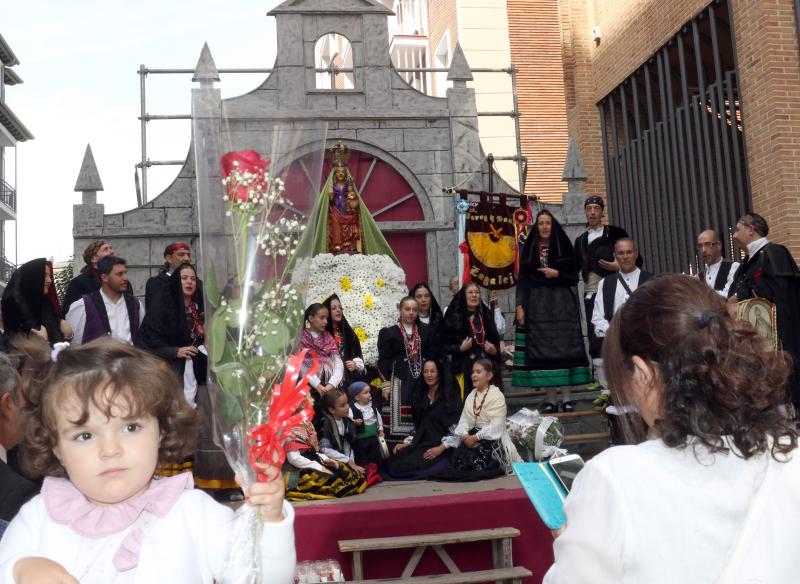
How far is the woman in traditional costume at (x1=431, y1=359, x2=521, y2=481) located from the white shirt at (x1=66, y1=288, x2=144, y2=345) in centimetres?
264

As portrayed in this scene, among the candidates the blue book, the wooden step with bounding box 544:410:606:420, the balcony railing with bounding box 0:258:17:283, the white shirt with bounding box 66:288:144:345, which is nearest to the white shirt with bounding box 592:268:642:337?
the wooden step with bounding box 544:410:606:420

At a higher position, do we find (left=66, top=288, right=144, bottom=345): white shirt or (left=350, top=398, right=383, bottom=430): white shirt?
(left=66, top=288, right=144, bottom=345): white shirt

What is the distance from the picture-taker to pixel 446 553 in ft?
17.4

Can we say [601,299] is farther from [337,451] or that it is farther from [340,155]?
[340,155]

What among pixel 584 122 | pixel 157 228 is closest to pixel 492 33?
pixel 584 122

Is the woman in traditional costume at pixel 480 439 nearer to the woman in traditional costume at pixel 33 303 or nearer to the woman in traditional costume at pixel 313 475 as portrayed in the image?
the woman in traditional costume at pixel 313 475

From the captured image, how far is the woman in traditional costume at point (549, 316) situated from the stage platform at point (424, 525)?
327 centimetres

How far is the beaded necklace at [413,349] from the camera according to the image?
8617 mm

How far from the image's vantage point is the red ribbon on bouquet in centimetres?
187

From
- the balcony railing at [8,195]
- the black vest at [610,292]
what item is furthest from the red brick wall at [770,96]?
the balcony railing at [8,195]

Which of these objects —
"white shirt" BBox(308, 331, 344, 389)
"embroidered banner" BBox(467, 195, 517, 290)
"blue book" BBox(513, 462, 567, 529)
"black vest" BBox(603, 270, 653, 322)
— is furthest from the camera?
Answer: "embroidered banner" BBox(467, 195, 517, 290)

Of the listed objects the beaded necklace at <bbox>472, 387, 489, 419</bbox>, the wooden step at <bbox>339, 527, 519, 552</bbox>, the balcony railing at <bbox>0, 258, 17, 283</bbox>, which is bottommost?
the wooden step at <bbox>339, 527, 519, 552</bbox>

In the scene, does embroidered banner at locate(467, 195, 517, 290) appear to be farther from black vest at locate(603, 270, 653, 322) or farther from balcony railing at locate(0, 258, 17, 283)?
balcony railing at locate(0, 258, 17, 283)

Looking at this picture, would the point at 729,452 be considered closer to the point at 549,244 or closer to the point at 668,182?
the point at 549,244
